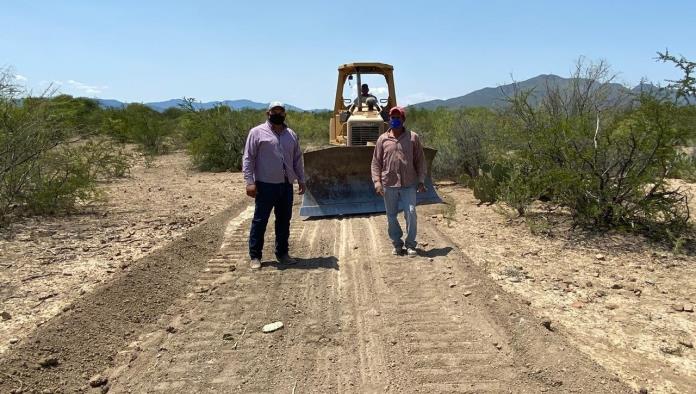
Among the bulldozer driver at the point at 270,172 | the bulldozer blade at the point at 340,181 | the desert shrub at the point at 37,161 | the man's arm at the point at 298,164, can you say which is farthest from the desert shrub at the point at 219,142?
the bulldozer driver at the point at 270,172

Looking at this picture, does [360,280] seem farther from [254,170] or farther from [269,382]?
[269,382]

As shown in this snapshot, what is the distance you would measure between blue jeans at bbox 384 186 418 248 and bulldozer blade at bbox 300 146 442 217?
2.61 meters

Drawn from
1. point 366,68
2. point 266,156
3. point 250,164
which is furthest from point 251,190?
point 366,68

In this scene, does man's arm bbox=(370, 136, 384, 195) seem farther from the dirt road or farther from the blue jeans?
the dirt road

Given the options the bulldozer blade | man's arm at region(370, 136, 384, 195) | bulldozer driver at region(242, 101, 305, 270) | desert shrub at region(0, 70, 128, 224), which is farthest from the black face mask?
desert shrub at region(0, 70, 128, 224)

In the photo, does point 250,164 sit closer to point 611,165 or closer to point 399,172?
point 399,172

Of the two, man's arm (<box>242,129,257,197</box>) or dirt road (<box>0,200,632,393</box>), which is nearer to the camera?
dirt road (<box>0,200,632,393</box>)

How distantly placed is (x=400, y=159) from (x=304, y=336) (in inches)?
115

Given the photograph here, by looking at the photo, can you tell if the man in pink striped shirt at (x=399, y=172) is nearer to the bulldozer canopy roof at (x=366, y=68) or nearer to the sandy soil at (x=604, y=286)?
the sandy soil at (x=604, y=286)

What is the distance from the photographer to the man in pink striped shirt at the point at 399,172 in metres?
6.33

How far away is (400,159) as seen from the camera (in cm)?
631

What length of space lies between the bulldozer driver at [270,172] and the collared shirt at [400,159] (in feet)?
3.53

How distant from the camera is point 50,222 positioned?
8.38m

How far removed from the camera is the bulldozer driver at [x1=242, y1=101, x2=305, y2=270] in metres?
5.86
